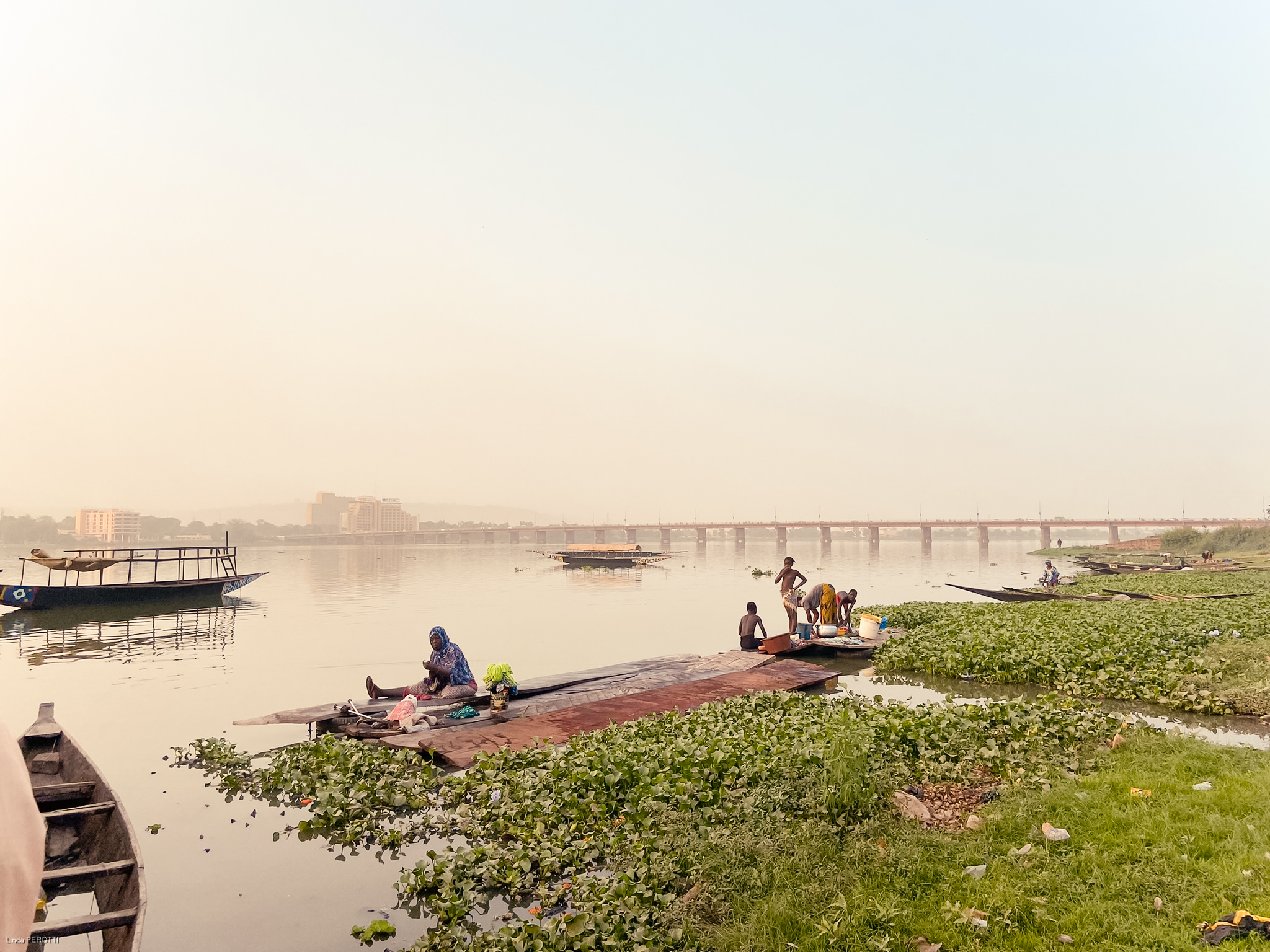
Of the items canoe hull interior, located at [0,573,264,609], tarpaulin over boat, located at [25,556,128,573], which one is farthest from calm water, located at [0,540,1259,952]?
tarpaulin over boat, located at [25,556,128,573]

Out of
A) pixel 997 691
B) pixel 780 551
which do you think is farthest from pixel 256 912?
pixel 780 551

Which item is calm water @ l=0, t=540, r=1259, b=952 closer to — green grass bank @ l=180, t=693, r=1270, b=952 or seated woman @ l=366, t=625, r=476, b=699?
green grass bank @ l=180, t=693, r=1270, b=952

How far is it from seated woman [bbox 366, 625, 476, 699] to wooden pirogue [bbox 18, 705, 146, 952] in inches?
199

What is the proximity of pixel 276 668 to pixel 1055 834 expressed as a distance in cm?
2127

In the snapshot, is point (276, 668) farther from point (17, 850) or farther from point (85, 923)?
point (17, 850)

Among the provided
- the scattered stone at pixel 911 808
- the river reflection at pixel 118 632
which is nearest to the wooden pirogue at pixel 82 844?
the scattered stone at pixel 911 808

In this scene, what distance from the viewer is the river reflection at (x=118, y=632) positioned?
2458cm

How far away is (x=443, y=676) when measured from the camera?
13.0 m

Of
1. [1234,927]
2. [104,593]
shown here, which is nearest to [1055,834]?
[1234,927]

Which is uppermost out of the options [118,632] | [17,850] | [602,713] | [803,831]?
[17,850]

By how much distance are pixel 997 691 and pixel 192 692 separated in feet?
61.0

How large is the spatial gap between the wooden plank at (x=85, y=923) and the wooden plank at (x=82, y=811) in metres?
1.96

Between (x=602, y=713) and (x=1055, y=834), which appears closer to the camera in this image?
(x=1055, y=834)

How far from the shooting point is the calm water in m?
7.10
